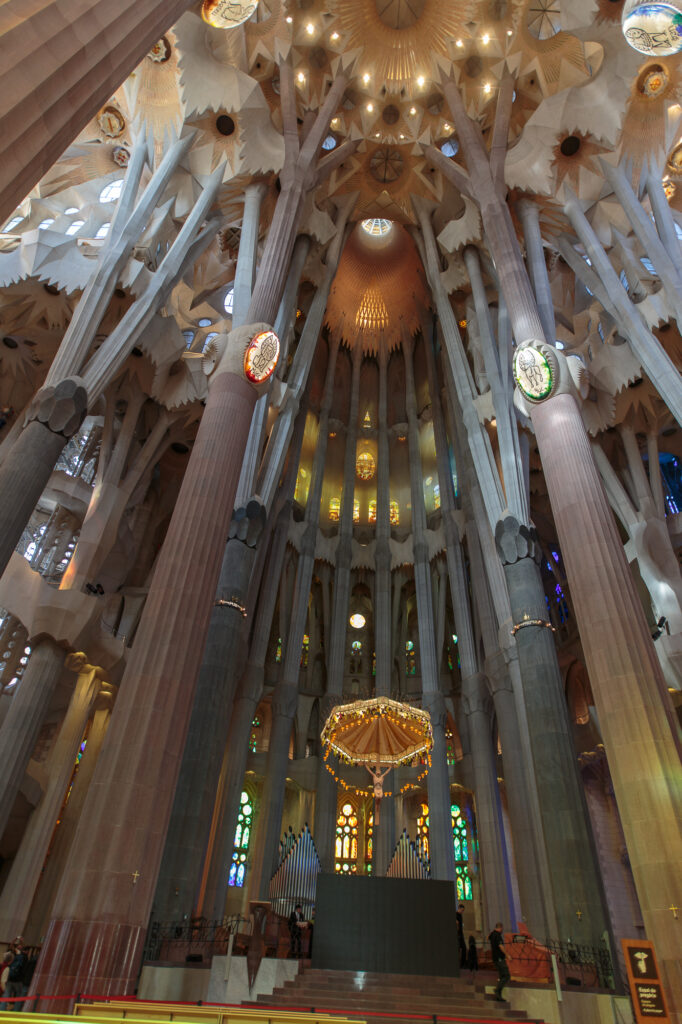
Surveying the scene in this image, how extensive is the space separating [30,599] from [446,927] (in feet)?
36.1

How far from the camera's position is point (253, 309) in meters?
13.8

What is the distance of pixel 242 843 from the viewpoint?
2108 centimetres

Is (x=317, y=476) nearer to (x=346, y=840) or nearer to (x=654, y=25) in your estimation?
(x=346, y=840)

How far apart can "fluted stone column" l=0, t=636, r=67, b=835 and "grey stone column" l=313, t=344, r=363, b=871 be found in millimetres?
→ 10081

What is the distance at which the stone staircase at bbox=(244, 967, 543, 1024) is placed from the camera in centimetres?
901

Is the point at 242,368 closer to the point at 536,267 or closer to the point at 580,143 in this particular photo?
the point at 536,267

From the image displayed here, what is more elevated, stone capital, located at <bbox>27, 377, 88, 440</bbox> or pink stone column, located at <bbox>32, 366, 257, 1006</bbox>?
stone capital, located at <bbox>27, 377, 88, 440</bbox>

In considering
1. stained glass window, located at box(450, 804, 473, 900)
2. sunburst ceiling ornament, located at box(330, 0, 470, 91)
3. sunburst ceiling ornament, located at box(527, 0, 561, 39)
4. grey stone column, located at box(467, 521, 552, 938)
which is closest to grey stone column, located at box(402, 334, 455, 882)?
stained glass window, located at box(450, 804, 473, 900)

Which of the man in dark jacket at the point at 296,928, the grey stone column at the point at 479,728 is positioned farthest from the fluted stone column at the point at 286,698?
the grey stone column at the point at 479,728

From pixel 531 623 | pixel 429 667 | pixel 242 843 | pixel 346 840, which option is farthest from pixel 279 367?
pixel 346 840

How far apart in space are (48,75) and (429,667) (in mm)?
19733

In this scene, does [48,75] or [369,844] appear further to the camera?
[369,844]

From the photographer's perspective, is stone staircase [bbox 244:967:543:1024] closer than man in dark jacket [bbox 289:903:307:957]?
Yes

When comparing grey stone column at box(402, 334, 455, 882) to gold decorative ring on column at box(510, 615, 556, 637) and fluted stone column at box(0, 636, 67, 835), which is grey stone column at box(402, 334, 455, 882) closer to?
gold decorative ring on column at box(510, 615, 556, 637)
